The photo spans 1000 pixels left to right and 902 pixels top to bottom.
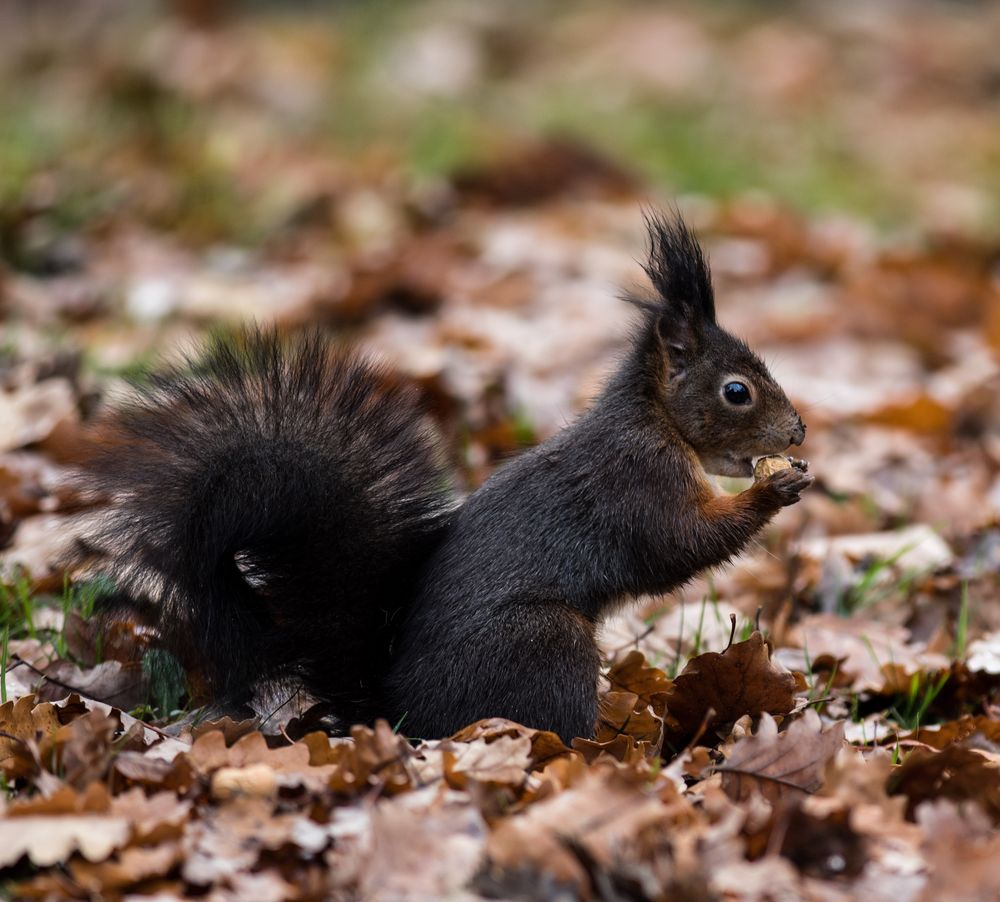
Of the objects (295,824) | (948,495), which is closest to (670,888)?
(295,824)

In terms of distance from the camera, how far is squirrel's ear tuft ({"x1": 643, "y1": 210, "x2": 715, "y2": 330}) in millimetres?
2807

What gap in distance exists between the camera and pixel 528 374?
4918 millimetres

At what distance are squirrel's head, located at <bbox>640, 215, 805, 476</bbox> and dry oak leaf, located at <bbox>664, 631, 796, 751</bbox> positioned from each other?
501 millimetres

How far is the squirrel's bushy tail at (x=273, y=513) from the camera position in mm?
2350

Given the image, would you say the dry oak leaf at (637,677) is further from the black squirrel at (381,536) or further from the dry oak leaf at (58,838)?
the dry oak leaf at (58,838)

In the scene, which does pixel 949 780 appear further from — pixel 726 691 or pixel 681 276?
pixel 681 276

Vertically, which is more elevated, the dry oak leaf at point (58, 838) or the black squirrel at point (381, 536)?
the black squirrel at point (381, 536)

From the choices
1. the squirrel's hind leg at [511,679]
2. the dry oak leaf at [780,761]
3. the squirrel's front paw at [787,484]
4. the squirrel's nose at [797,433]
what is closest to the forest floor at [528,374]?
the dry oak leaf at [780,761]

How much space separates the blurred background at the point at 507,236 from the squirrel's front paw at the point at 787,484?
21.9 inches

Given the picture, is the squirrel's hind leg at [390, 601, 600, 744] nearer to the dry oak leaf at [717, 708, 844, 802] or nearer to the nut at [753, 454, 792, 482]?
the dry oak leaf at [717, 708, 844, 802]

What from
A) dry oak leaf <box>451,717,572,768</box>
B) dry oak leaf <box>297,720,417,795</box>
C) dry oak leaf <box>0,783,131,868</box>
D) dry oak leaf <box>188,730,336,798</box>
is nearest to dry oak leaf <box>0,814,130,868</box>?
dry oak leaf <box>0,783,131,868</box>

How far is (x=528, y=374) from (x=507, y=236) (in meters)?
1.96

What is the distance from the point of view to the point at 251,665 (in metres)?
2.41

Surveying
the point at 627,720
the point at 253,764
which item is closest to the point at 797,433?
the point at 627,720
